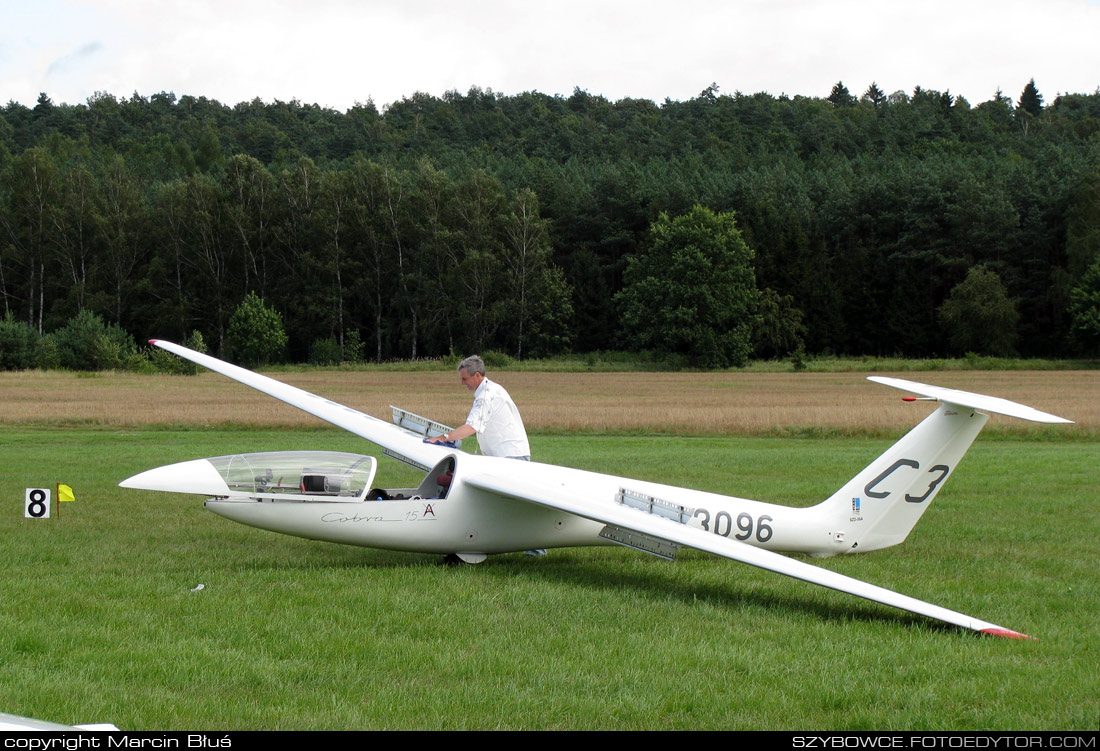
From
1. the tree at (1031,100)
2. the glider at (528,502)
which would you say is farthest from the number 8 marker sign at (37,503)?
the tree at (1031,100)

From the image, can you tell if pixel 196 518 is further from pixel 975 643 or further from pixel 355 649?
pixel 975 643

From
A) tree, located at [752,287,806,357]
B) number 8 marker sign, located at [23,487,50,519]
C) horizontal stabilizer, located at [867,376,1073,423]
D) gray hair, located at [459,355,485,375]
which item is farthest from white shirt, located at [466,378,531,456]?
tree, located at [752,287,806,357]

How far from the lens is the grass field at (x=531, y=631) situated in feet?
19.3

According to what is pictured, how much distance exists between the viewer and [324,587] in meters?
9.13

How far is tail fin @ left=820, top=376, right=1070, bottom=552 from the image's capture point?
400 inches

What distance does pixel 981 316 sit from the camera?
3410 inches

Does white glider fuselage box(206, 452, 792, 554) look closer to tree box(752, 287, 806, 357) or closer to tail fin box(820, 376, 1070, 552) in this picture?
tail fin box(820, 376, 1070, 552)

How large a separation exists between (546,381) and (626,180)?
49503 mm

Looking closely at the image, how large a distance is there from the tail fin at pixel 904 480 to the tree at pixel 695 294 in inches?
2884

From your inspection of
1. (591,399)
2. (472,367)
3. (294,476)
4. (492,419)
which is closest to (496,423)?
(492,419)

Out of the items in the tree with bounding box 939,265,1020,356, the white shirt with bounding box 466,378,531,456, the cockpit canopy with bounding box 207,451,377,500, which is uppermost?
the tree with bounding box 939,265,1020,356

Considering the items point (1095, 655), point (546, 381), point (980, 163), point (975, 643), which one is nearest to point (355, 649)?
point (975, 643)

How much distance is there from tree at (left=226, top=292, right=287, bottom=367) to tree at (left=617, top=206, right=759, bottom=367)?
98.6 feet

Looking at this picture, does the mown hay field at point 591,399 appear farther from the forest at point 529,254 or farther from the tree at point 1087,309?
Answer: the forest at point 529,254
